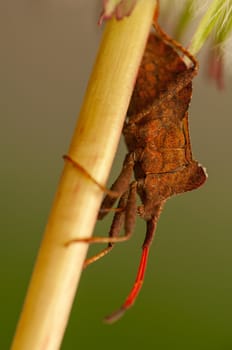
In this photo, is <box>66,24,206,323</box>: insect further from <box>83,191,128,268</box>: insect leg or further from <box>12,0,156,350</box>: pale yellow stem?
<box>12,0,156,350</box>: pale yellow stem

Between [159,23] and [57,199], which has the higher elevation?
[159,23]

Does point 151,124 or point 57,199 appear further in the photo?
point 151,124

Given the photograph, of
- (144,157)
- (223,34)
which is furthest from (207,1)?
(144,157)

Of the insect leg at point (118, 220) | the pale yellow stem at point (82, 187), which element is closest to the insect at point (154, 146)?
the insect leg at point (118, 220)

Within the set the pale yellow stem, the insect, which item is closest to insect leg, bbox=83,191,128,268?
the insect

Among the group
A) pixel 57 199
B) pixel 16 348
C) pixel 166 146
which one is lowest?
pixel 16 348

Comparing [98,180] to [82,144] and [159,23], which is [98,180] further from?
[159,23]

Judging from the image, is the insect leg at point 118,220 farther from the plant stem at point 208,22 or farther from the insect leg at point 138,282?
the plant stem at point 208,22
